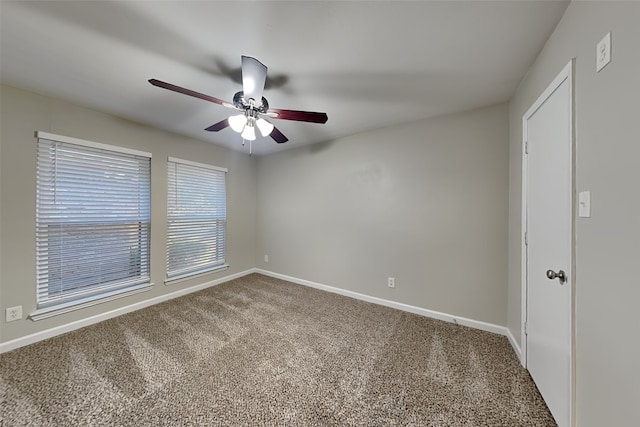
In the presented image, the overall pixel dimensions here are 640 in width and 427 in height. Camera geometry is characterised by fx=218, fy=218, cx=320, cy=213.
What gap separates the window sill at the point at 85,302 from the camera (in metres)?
2.11

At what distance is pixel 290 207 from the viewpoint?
387 centimetres

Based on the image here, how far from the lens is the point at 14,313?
198 centimetres

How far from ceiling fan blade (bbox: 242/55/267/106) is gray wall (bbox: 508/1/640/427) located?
5.86ft

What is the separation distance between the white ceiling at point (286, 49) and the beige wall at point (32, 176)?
0.65ft

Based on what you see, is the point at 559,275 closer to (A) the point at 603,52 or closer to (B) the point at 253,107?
(A) the point at 603,52

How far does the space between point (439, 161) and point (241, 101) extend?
2.18 metres

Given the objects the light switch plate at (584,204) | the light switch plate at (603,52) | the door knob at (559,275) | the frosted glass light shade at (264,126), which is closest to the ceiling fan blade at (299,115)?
the frosted glass light shade at (264,126)

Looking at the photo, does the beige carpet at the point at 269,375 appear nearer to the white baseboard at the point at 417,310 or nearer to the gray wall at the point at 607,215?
the white baseboard at the point at 417,310

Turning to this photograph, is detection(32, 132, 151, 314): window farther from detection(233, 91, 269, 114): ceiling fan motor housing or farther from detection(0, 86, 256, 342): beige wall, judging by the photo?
detection(233, 91, 269, 114): ceiling fan motor housing

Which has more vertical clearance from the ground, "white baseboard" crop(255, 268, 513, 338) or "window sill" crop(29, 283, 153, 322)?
"window sill" crop(29, 283, 153, 322)

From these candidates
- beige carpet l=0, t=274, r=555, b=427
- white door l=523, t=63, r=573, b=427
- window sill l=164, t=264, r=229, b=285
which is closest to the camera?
white door l=523, t=63, r=573, b=427

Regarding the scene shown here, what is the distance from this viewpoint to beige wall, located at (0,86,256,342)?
6.35ft

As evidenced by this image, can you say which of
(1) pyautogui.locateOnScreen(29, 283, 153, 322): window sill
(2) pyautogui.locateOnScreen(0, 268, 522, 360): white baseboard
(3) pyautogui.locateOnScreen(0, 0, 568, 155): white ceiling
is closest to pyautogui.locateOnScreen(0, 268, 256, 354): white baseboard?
(2) pyautogui.locateOnScreen(0, 268, 522, 360): white baseboard

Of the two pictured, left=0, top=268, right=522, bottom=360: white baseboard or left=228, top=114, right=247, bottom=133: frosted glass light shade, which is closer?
left=228, top=114, right=247, bottom=133: frosted glass light shade
